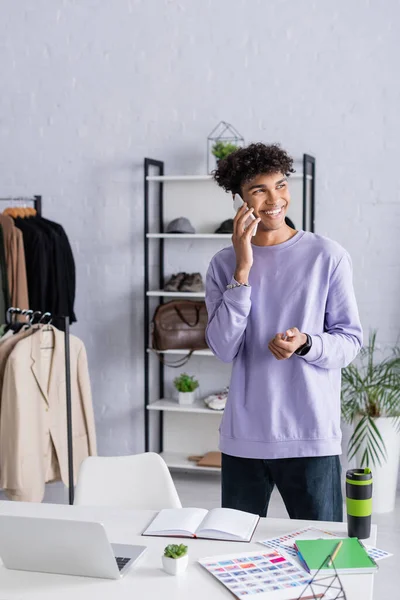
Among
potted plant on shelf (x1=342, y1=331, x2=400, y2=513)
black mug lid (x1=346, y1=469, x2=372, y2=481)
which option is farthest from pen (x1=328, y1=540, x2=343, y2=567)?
potted plant on shelf (x1=342, y1=331, x2=400, y2=513)

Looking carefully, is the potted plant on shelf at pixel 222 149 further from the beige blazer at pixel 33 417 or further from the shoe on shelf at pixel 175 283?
the beige blazer at pixel 33 417

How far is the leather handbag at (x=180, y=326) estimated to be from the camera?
4.71 m

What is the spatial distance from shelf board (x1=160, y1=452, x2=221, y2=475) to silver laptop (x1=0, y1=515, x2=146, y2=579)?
121 inches

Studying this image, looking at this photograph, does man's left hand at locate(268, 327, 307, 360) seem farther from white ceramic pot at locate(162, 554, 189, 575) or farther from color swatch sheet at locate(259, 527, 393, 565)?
white ceramic pot at locate(162, 554, 189, 575)

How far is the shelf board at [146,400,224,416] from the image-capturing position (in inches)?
185

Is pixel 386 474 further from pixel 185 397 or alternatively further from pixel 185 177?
pixel 185 177

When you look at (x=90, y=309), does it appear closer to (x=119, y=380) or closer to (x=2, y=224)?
(x=119, y=380)

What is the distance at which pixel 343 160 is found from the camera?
4660mm

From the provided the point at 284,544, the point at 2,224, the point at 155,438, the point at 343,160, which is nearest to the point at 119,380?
the point at 155,438

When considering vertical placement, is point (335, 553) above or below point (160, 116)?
below

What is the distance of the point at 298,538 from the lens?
73.5 inches

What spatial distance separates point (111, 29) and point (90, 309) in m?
1.75

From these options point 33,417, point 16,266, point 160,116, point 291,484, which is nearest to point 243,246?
point 291,484

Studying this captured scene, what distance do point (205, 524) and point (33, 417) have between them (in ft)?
6.46
